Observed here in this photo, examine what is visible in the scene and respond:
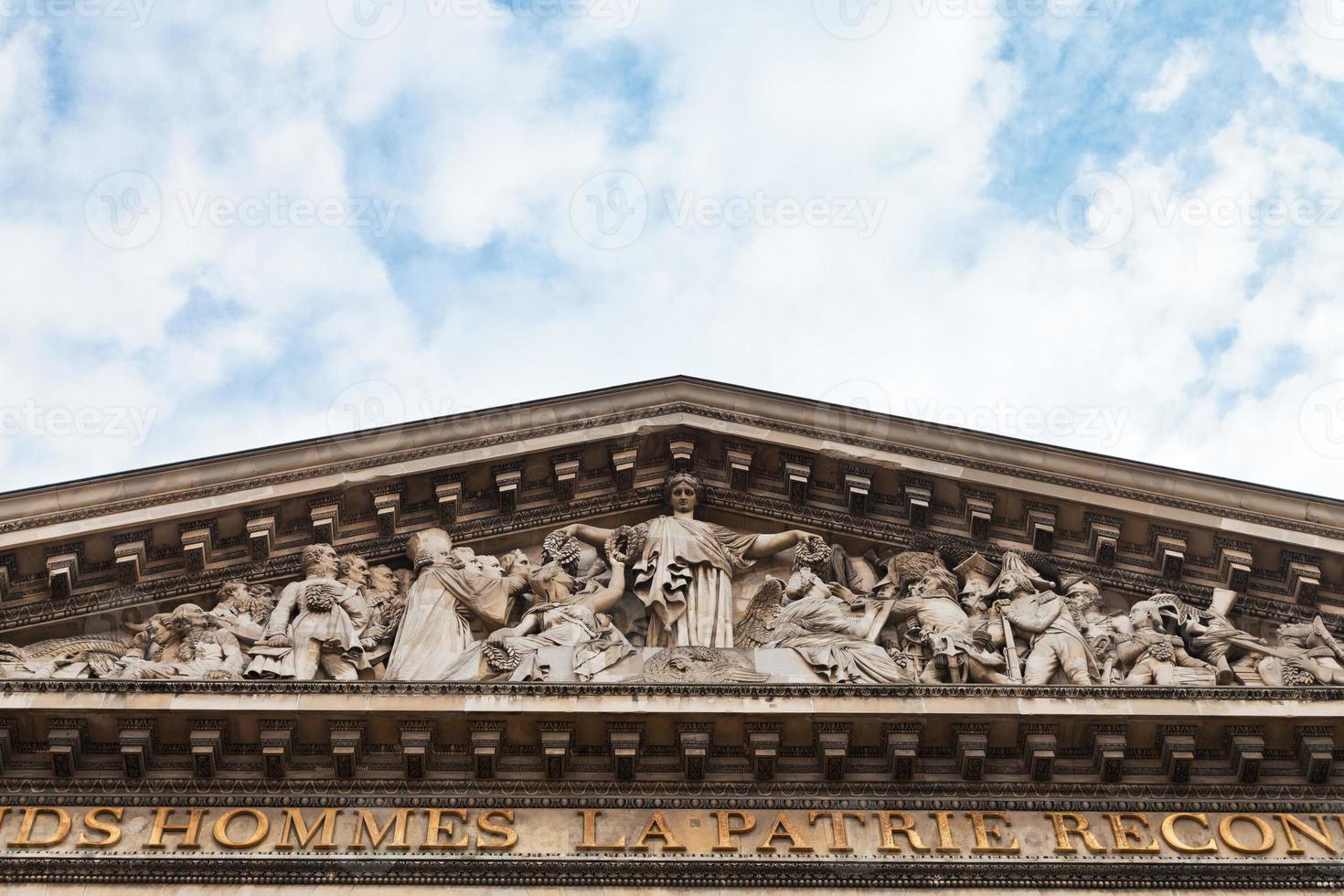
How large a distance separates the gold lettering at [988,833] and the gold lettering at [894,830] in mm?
502

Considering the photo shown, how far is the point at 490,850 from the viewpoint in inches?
739

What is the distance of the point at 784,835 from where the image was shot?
62.3ft

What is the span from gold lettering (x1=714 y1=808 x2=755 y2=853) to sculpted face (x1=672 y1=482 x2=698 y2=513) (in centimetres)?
504

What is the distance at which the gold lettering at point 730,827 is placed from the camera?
61.8ft

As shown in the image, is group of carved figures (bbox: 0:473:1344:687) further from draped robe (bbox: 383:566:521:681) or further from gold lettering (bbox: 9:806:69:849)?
gold lettering (bbox: 9:806:69:849)

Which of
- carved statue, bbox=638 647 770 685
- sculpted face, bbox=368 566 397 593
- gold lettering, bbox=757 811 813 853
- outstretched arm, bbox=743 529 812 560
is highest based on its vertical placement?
outstretched arm, bbox=743 529 812 560

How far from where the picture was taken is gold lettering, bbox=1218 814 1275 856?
19.0m

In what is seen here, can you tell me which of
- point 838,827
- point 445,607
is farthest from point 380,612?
point 838,827

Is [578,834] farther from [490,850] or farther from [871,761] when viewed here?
[871,761]

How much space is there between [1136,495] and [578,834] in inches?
307

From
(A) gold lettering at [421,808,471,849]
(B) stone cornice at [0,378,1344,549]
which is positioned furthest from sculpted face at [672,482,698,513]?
(A) gold lettering at [421,808,471,849]

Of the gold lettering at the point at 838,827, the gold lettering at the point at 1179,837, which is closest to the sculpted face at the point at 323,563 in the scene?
the gold lettering at the point at 838,827

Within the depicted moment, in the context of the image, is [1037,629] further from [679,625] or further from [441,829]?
[441,829]

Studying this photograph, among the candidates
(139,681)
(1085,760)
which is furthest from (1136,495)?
(139,681)
